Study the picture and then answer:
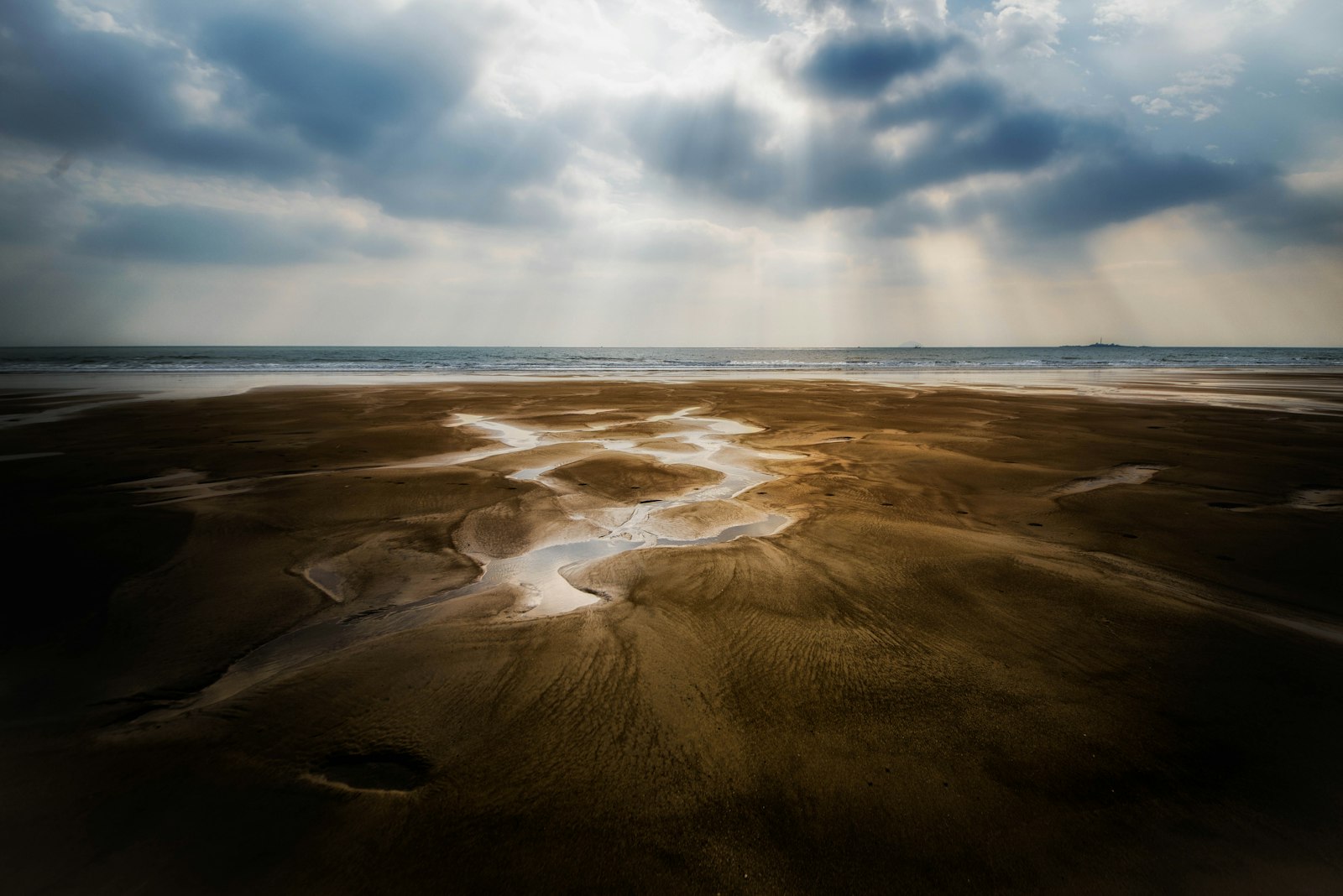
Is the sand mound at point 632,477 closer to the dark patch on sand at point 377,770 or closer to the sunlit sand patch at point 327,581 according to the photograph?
the sunlit sand patch at point 327,581

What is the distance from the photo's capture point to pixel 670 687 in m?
3.03

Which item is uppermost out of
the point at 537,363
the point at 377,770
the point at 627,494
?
the point at 537,363

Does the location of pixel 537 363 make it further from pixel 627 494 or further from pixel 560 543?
pixel 560 543

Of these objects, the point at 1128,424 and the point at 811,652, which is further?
the point at 1128,424

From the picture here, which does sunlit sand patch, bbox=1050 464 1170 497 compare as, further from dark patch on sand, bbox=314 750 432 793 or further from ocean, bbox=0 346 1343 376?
ocean, bbox=0 346 1343 376

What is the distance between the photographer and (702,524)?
19.5 ft

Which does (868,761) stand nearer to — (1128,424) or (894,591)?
(894,591)

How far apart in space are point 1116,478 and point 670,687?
26.2ft

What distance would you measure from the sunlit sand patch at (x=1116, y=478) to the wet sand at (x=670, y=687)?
0.16 meters

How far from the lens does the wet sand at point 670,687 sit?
201 cm

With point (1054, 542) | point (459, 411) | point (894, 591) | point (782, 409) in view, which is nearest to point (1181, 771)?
point (894, 591)

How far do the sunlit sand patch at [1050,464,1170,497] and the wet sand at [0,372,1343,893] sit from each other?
0.16 meters

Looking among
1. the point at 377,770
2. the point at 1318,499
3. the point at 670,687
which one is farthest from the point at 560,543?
the point at 1318,499

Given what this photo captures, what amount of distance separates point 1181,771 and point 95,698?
18.1 ft
